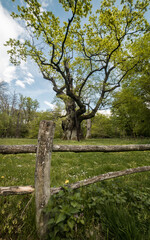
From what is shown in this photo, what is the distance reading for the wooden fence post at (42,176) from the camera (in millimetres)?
1683

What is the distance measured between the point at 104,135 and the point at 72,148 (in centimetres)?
4924

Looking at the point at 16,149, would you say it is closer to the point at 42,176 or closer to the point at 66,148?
the point at 42,176

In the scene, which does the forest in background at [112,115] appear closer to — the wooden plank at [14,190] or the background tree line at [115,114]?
the background tree line at [115,114]

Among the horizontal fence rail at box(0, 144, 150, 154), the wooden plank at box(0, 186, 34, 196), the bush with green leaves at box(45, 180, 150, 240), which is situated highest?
the horizontal fence rail at box(0, 144, 150, 154)

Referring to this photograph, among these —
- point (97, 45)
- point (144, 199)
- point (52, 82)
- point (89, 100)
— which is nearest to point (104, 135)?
point (89, 100)

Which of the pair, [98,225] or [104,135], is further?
[104,135]

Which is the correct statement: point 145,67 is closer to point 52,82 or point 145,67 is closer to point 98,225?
point 52,82

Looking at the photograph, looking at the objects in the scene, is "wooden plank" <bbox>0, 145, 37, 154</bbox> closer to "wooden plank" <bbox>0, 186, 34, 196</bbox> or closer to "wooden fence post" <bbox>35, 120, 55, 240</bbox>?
"wooden fence post" <bbox>35, 120, 55, 240</bbox>

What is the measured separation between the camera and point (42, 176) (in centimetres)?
172

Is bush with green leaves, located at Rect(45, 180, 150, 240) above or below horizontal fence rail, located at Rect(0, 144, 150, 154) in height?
below

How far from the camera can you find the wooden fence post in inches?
66.3

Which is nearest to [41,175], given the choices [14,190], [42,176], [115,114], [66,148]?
[42,176]

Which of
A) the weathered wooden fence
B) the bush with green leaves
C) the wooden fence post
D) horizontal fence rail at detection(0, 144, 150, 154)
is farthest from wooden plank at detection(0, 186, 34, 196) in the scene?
horizontal fence rail at detection(0, 144, 150, 154)

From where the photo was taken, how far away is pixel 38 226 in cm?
168
